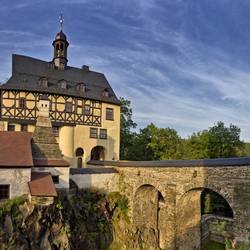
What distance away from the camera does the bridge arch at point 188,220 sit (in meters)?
13.7

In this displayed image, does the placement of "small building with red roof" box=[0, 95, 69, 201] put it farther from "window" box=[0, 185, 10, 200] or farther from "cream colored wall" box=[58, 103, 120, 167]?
"cream colored wall" box=[58, 103, 120, 167]

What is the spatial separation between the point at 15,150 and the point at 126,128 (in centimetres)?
2033

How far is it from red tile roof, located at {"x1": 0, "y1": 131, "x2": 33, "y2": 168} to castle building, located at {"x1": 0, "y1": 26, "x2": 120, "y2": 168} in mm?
7200

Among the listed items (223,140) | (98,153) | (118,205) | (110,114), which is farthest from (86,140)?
(223,140)

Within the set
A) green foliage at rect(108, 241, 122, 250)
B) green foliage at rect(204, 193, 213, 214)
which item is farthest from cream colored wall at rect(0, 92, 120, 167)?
green foliage at rect(204, 193, 213, 214)

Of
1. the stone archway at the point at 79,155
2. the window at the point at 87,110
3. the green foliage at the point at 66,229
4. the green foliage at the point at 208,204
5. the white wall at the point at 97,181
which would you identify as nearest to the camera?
the green foliage at the point at 66,229

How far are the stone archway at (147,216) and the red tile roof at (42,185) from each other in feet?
19.6

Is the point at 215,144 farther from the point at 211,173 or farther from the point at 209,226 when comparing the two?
the point at 211,173

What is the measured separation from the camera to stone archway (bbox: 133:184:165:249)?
15523 millimetres

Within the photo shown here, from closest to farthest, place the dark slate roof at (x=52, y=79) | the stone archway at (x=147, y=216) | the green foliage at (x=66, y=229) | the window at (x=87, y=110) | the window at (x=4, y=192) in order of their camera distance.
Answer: the window at (x=4, y=192) → the green foliage at (x=66, y=229) → the stone archway at (x=147, y=216) → the dark slate roof at (x=52, y=79) → the window at (x=87, y=110)

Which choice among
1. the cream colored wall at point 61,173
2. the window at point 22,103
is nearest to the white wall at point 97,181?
the cream colored wall at point 61,173

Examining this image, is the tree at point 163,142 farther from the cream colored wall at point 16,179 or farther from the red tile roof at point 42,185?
the cream colored wall at point 16,179

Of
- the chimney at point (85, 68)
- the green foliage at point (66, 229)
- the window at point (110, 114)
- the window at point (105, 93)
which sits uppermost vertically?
the chimney at point (85, 68)

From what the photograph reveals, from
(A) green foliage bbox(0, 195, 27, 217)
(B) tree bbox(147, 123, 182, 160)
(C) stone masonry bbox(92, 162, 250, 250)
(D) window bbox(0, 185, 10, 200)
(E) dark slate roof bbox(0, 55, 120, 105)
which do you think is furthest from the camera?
(B) tree bbox(147, 123, 182, 160)
